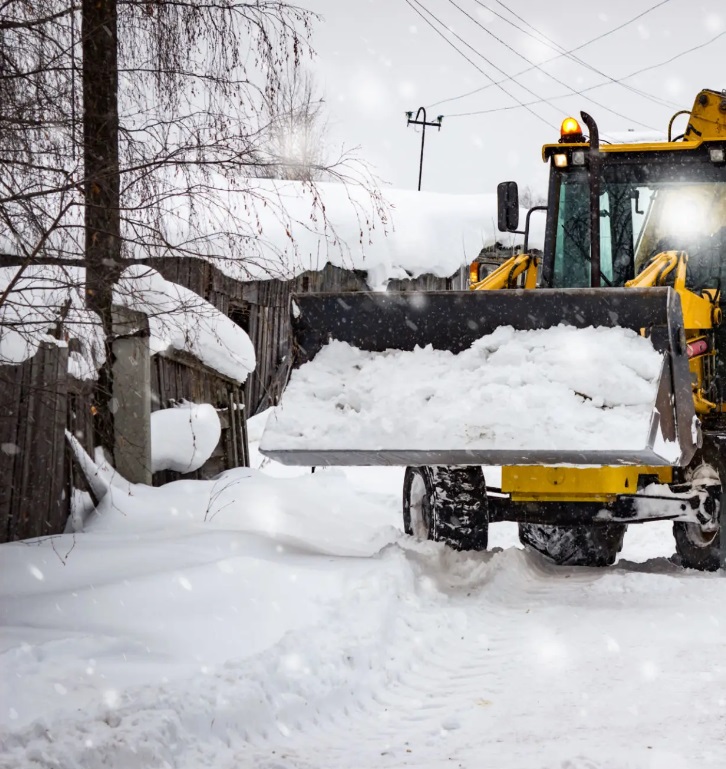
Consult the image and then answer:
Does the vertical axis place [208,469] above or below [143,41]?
below

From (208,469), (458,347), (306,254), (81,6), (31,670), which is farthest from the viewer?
(306,254)

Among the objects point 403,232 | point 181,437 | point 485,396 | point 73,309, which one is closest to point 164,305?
point 73,309

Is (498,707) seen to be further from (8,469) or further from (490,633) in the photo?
(8,469)

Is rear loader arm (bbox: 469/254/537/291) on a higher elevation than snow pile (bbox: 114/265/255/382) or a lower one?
higher

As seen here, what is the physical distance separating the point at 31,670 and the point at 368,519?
5955 mm

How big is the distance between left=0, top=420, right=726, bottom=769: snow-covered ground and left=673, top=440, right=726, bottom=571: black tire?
0.86ft

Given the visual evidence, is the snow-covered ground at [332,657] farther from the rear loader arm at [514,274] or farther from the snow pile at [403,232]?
the snow pile at [403,232]

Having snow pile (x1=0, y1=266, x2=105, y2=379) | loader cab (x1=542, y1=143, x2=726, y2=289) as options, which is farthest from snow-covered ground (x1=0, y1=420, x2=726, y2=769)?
loader cab (x1=542, y1=143, x2=726, y2=289)

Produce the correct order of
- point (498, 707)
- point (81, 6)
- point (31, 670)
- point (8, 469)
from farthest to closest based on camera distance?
point (8, 469) → point (81, 6) → point (498, 707) → point (31, 670)

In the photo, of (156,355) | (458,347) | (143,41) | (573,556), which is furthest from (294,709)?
(156,355)

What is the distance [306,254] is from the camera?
16.6m

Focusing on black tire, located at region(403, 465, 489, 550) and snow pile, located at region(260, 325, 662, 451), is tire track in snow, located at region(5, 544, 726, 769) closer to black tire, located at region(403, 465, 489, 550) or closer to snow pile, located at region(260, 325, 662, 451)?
snow pile, located at region(260, 325, 662, 451)

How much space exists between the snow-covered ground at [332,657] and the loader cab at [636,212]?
7.33 ft

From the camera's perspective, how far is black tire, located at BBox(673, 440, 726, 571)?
251 inches
